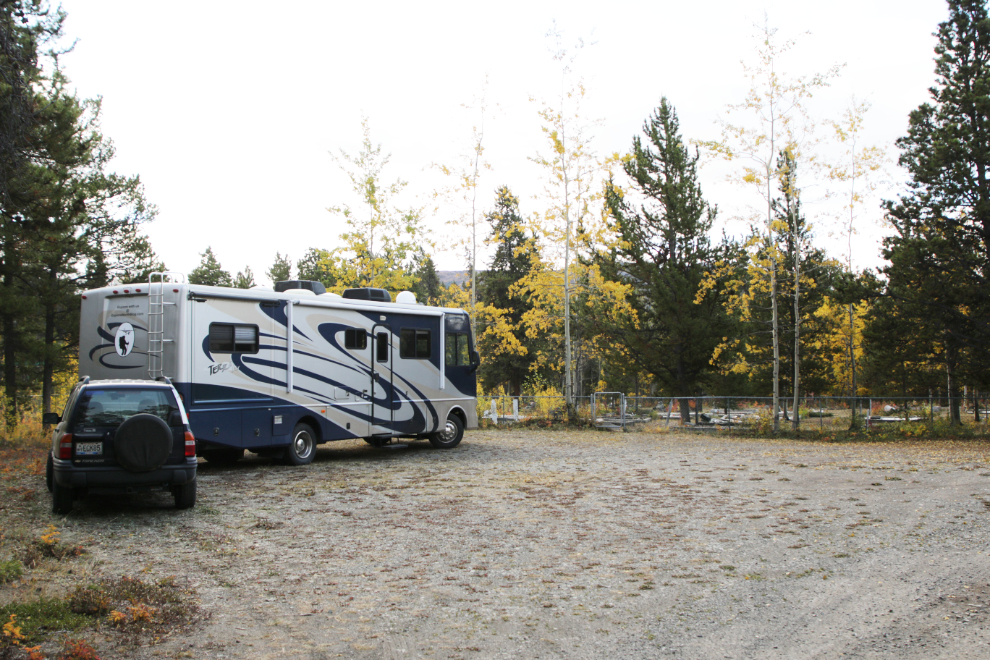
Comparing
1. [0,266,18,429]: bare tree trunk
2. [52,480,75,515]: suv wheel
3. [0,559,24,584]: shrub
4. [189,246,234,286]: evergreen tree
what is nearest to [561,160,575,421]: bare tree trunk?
[0,266,18,429]: bare tree trunk

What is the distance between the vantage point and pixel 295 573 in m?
6.64

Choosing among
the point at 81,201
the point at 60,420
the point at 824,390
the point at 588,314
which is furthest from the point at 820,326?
the point at 60,420

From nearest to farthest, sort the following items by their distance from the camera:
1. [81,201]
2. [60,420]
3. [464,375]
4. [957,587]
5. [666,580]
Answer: [957,587] → [666,580] → [60,420] → [464,375] → [81,201]

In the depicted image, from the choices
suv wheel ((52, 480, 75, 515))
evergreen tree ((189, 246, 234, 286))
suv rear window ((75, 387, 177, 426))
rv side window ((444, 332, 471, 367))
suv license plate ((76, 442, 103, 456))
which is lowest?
suv wheel ((52, 480, 75, 515))

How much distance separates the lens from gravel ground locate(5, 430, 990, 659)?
16.3ft

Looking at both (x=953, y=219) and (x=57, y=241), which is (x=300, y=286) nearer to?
(x=57, y=241)

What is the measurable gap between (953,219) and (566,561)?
23.3 m

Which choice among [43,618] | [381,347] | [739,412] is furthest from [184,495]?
[739,412]

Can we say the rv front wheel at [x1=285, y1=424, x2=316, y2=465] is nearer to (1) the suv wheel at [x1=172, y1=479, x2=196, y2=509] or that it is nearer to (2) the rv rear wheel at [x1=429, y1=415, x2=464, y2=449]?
(2) the rv rear wheel at [x1=429, y1=415, x2=464, y2=449]

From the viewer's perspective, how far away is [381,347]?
16.0m

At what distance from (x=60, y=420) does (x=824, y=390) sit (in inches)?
1272

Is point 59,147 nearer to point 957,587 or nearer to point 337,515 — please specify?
point 337,515

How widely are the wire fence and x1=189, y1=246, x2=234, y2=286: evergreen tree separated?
109ft

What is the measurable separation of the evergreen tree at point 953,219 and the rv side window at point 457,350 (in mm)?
15348
